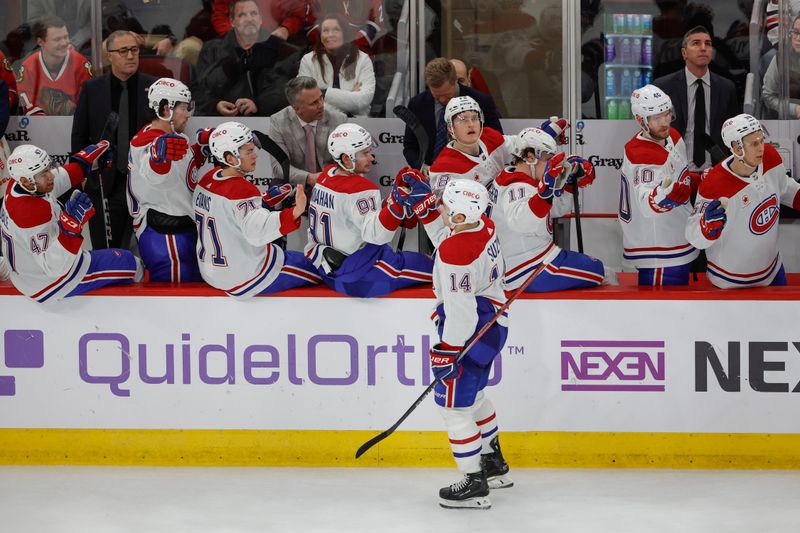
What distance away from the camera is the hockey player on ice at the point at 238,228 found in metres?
5.21

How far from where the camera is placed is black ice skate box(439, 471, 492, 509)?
4.72m

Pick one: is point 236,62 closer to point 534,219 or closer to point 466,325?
point 534,219

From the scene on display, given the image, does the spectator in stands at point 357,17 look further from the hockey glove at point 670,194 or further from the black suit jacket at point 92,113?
the hockey glove at point 670,194

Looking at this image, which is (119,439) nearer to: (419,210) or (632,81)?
(419,210)

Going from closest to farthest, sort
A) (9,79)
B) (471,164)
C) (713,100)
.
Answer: (471,164)
(713,100)
(9,79)

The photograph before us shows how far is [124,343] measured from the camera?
5328mm

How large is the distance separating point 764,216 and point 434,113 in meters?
1.74

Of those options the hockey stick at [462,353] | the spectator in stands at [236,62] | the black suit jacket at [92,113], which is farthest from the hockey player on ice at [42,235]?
the hockey stick at [462,353]

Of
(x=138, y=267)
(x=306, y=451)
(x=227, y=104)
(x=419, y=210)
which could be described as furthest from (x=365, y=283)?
(x=227, y=104)

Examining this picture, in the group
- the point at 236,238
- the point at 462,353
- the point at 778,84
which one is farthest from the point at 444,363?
the point at 778,84

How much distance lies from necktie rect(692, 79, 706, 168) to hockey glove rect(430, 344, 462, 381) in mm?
2374

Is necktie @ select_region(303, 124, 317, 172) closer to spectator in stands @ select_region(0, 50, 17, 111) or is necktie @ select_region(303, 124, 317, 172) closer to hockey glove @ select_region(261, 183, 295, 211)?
hockey glove @ select_region(261, 183, 295, 211)

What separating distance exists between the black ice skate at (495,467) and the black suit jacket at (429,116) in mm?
1748

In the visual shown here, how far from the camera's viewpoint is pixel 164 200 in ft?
18.4
